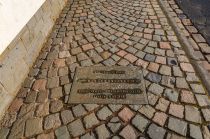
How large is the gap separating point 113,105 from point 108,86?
1.28 feet

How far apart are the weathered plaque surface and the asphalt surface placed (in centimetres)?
193

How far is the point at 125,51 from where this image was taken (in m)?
3.90

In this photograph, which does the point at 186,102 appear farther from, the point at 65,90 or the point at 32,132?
the point at 32,132

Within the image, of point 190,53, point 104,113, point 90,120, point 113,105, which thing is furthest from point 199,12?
point 90,120

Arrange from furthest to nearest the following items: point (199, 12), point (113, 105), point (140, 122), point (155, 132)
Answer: point (199, 12), point (113, 105), point (140, 122), point (155, 132)

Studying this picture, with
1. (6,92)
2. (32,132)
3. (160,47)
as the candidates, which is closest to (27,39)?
(6,92)

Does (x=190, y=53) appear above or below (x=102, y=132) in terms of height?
above

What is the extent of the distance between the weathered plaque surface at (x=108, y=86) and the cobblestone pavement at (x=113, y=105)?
11cm

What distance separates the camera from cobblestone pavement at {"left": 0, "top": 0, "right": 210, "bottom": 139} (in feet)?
8.78

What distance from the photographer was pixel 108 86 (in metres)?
3.24

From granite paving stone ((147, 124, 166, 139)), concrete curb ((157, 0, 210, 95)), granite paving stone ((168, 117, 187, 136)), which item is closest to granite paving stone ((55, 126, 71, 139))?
granite paving stone ((147, 124, 166, 139))

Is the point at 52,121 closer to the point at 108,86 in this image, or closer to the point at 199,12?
the point at 108,86

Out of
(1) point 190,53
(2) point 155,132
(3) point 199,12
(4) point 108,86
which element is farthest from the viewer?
(3) point 199,12

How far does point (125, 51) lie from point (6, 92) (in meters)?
2.23
